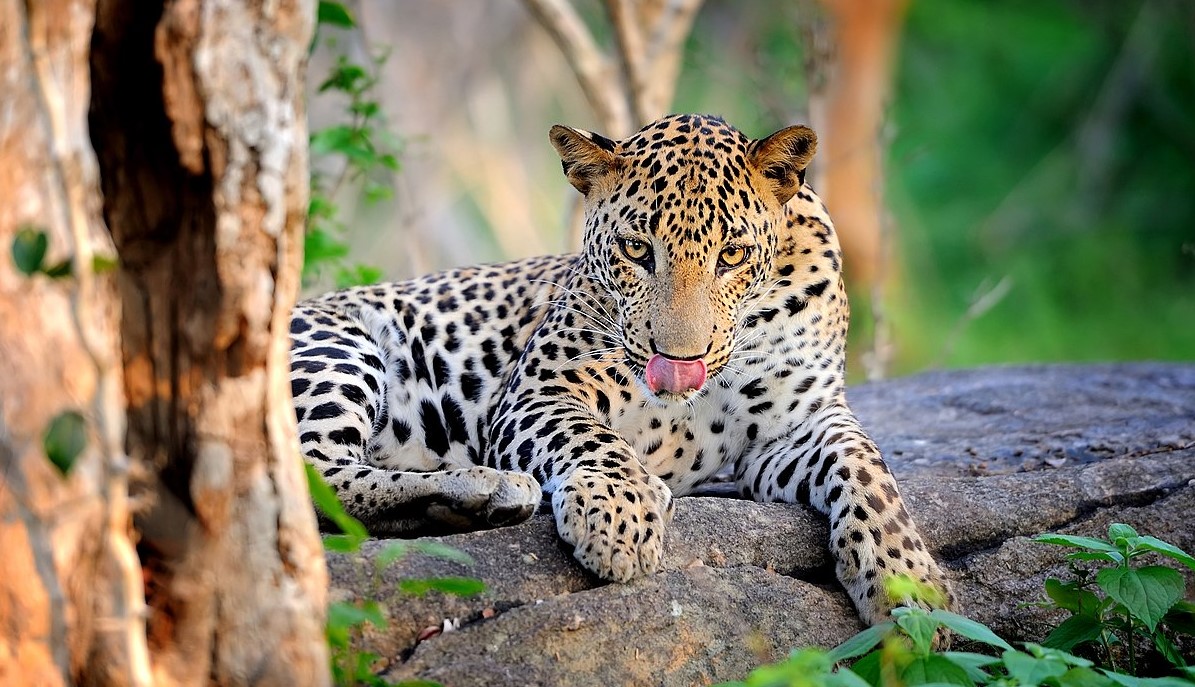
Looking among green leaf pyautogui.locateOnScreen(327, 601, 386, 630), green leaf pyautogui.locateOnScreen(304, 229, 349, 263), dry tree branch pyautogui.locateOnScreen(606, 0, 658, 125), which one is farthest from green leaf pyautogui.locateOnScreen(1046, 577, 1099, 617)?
dry tree branch pyautogui.locateOnScreen(606, 0, 658, 125)

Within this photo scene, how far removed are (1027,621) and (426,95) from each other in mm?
19668

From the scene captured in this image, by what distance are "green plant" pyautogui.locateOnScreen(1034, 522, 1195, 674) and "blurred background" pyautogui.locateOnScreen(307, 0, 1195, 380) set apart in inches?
444

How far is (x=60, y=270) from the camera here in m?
3.12

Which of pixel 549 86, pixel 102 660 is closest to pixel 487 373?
pixel 102 660

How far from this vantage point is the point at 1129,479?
650cm

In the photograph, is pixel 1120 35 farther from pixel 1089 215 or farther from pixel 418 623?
pixel 418 623

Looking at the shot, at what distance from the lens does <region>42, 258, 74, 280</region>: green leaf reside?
3.12 meters

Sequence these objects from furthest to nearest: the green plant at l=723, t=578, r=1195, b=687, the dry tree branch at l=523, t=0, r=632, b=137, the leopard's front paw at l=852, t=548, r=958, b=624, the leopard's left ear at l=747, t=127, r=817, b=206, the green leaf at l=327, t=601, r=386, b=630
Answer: the dry tree branch at l=523, t=0, r=632, b=137 < the leopard's left ear at l=747, t=127, r=817, b=206 < the leopard's front paw at l=852, t=548, r=958, b=624 < the green plant at l=723, t=578, r=1195, b=687 < the green leaf at l=327, t=601, r=386, b=630

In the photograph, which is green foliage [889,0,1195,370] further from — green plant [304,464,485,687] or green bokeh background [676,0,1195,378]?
green plant [304,464,485,687]

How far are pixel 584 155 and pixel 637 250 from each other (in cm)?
60

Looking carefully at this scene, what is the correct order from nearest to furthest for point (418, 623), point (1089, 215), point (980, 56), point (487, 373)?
point (418, 623) → point (487, 373) → point (1089, 215) → point (980, 56)

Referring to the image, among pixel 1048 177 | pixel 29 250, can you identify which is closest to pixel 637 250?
pixel 29 250

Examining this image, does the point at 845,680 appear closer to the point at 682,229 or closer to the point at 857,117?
the point at 682,229

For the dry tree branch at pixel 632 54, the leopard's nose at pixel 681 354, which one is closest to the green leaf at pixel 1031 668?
the leopard's nose at pixel 681 354
